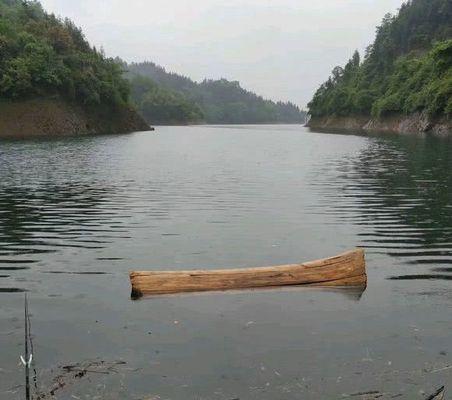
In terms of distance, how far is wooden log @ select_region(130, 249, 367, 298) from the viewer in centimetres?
1173

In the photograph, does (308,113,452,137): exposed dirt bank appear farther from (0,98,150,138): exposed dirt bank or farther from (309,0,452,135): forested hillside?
(0,98,150,138): exposed dirt bank

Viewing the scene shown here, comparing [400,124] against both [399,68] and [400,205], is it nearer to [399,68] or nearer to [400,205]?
[399,68]

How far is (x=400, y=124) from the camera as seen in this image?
125125 millimetres

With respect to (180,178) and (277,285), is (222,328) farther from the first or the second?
(180,178)

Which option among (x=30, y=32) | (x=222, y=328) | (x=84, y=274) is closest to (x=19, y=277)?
(x=84, y=274)

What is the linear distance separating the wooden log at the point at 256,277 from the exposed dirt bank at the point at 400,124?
8267 cm

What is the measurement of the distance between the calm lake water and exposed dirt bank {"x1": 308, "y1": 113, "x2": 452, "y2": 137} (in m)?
73.7

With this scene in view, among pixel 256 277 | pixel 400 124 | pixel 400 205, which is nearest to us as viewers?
pixel 256 277

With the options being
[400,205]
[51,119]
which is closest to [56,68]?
[51,119]

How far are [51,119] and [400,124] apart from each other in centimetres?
8251

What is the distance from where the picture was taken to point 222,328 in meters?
10.2

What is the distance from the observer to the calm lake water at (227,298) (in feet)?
27.2

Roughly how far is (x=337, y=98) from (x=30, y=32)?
108m

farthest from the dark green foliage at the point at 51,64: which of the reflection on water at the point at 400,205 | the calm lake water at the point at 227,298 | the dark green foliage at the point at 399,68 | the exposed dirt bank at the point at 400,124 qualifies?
the calm lake water at the point at 227,298
